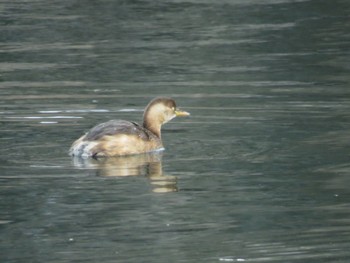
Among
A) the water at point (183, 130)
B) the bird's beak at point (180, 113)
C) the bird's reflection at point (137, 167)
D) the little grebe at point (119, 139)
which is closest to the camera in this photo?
the water at point (183, 130)

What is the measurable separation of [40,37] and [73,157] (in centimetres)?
863

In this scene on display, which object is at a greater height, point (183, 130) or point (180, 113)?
point (180, 113)

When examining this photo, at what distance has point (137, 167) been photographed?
12.2 m

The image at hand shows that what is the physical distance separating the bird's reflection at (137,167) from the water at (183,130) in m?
0.02

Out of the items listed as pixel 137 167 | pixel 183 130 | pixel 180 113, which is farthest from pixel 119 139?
pixel 183 130

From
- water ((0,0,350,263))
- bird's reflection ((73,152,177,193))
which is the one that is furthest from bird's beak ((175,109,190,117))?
bird's reflection ((73,152,177,193))

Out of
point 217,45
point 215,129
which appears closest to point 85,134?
point 215,129

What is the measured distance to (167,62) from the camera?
60.1ft

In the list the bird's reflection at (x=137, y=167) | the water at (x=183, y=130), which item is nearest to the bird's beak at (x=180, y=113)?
the water at (x=183, y=130)

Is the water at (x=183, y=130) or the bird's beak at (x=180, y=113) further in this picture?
the bird's beak at (x=180, y=113)

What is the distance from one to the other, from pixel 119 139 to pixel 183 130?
1577 millimetres

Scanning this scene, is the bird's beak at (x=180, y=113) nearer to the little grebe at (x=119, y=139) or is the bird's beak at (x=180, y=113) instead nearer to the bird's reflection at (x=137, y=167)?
the little grebe at (x=119, y=139)

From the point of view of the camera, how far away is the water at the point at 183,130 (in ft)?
31.1

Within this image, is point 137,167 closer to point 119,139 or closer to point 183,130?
point 119,139
